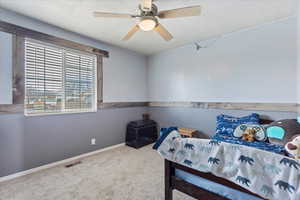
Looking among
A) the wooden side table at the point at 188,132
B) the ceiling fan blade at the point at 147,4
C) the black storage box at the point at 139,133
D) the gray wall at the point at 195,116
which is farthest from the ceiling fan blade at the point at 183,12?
the black storage box at the point at 139,133

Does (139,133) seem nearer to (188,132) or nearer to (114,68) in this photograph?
(188,132)

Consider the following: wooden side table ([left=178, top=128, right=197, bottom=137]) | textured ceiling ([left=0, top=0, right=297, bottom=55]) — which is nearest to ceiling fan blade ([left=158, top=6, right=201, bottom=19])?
textured ceiling ([left=0, top=0, right=297, bottom=55])

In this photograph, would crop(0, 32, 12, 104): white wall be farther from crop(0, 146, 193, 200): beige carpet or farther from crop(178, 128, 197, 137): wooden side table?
crop(178, 128, 197, 137): wooden side table

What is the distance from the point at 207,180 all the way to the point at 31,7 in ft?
9.85

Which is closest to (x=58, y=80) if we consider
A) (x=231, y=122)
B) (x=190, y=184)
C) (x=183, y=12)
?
(x=183, y=12)

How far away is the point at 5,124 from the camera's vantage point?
207 cm

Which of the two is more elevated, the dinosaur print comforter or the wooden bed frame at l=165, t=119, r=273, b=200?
the dinosaur print comforter

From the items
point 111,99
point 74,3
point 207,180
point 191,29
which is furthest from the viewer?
point 111,99

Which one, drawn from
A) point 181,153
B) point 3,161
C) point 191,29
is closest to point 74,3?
point 191,29

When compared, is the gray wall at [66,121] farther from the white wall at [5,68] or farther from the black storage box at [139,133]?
the black storage box at [139,133]

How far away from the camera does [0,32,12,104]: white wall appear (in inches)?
80.3

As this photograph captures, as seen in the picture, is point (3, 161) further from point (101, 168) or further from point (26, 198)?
point (101, 168)

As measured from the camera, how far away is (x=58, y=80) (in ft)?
8.73

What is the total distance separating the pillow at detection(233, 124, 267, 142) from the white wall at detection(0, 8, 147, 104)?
2.51 metres
